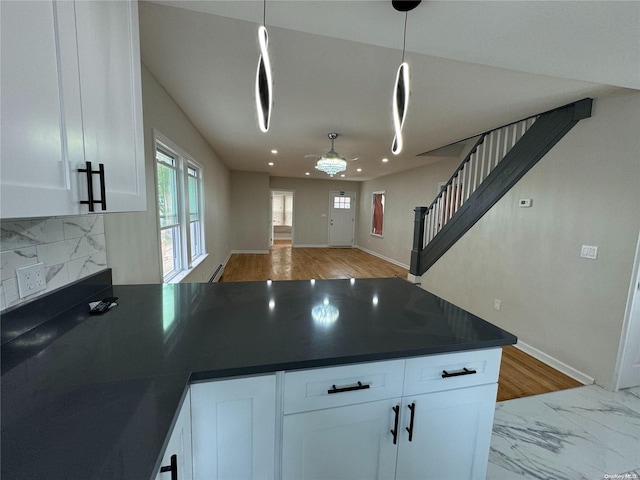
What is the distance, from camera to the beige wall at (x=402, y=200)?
545 cm

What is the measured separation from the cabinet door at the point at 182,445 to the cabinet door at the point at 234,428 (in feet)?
0.07

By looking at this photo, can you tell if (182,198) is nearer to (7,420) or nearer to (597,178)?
(7,420)

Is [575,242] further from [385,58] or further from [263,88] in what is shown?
[263,88]

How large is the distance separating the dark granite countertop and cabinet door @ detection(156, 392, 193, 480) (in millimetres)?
77

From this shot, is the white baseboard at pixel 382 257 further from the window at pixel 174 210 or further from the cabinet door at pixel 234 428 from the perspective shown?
the cabinet door at pixel 234 428

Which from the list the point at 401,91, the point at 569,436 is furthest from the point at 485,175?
the point at 401,91

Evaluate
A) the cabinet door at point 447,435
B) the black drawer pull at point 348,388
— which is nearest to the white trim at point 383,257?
the cabinet door at point 447,435

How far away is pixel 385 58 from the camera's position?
1857mm

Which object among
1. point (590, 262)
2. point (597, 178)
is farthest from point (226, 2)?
point (590, 262)

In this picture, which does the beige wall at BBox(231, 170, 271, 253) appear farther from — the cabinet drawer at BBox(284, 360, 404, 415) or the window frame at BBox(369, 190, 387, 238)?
the cabinet drawer at BBox(284, 360, 404, 415)

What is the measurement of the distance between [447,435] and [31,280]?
169 centimetres

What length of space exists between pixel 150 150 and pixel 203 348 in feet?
6.28

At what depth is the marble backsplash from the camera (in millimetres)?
852

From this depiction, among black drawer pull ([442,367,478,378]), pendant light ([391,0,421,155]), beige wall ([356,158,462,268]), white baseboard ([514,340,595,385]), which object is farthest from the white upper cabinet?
beige wall ([356,158,462,268])
